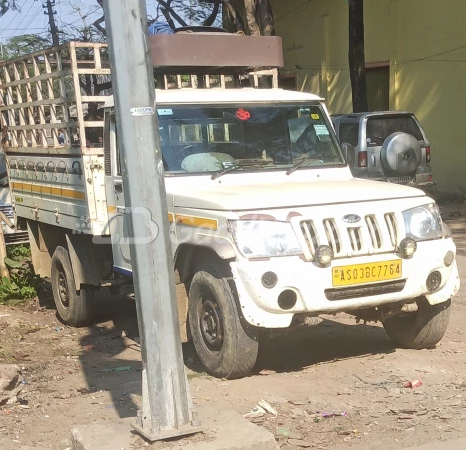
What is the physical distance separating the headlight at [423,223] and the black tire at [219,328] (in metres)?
1.29

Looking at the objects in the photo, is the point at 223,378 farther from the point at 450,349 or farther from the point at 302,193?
the point at 450,349

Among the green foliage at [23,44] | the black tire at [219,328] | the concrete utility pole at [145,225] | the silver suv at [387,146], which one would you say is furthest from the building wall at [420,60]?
the green foliage at [23,44]

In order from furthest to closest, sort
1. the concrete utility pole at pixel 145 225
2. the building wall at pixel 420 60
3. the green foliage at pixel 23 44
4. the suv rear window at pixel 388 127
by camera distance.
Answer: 1. the green foliage at pixel 23 44
2. the building wall at pixel 420 60
3. the suv rear window at pixel 388 127
4. the concrete utility pole at pixel 145 225

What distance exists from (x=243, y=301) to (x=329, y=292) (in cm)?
57

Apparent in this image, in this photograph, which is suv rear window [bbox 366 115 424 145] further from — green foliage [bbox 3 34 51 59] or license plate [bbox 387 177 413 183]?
green foliage [bbox 3 34 51 59]

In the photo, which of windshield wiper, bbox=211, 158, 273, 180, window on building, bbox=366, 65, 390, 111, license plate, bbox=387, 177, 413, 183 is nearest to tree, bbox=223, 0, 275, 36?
license plate, bbox=387, 177, 413, 183

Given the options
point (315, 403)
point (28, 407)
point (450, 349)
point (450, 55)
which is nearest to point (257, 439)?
point (315, 403)

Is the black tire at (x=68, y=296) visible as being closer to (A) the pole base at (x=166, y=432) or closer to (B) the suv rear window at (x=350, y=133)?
(A) the pole base at (x=166, y=432)

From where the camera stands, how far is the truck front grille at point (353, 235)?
4852 mm

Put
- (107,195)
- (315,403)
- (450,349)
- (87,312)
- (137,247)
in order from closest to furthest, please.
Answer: (137,247) < (315,403) < (450,349) < (107,195) < (87,312)

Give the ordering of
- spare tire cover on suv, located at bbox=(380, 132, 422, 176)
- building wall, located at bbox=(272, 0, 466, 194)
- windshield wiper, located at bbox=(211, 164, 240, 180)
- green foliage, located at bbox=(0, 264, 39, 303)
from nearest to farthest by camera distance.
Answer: windshield wiper, located at bbox=(211, 164, 240, 180)
green foliage, located at bbox=(0, 264, 39, 303)
spare tire cover on suv, located at bbox=(380, 132, 422, 176)
building wall, located at bbox=(272, 0, 466, 194)

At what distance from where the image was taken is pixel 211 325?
518cm

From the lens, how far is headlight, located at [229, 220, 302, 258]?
15.7 ft

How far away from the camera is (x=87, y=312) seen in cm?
741
